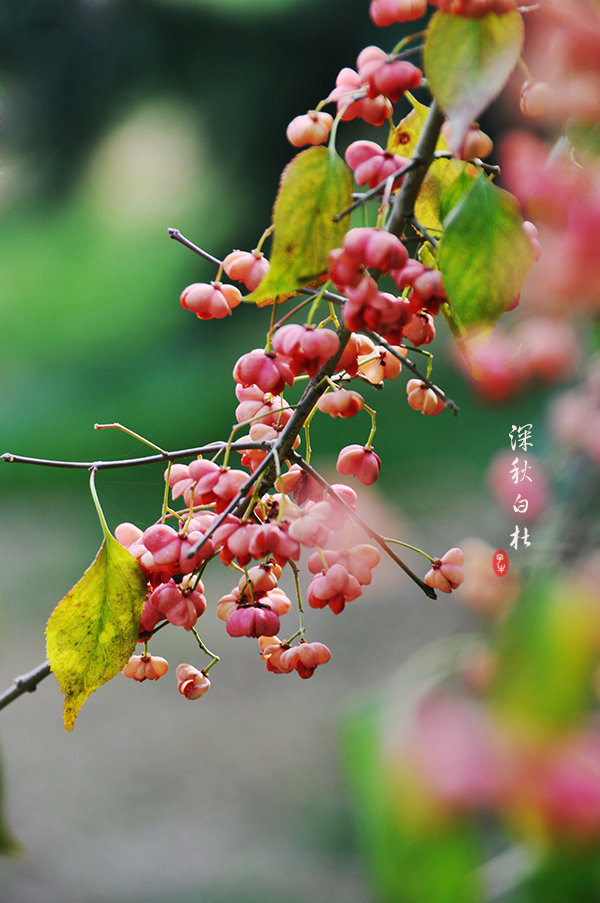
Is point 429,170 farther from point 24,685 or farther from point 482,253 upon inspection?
point 24,685

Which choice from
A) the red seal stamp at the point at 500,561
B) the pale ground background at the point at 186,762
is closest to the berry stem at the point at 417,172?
the red seal stamp at the point at 500,561

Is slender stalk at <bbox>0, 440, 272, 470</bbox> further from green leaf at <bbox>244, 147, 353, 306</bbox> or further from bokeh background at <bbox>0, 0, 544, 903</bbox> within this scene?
bokeh background at <bbox>0, 0, 544, 903</bbox>

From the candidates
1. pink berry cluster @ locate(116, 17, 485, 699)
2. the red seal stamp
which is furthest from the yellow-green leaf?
the red seal stamp

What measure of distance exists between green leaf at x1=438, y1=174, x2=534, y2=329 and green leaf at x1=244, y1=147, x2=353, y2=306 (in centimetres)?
3

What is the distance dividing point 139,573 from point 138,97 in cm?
134

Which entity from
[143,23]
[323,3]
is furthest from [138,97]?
[323,3]

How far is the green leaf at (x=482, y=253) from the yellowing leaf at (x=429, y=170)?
67 millimetres

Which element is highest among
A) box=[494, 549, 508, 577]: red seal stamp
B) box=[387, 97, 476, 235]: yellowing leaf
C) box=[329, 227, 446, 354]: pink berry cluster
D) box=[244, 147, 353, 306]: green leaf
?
box=[387, 97, 476, 235]: yellowing leaf

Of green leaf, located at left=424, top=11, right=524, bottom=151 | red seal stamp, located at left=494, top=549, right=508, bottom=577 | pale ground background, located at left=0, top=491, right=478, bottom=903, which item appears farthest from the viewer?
pale ground background, located at left=0, top=491, right=478, bottom=903

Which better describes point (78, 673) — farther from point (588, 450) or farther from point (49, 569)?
point (49, 569)

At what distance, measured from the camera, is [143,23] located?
4.32ft

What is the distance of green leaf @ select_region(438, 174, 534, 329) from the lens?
18 centimetres

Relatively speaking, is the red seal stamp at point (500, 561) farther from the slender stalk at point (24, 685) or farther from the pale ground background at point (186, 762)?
the pale ground background at point (186, 762)

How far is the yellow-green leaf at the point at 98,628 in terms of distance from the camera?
0.23 metres
